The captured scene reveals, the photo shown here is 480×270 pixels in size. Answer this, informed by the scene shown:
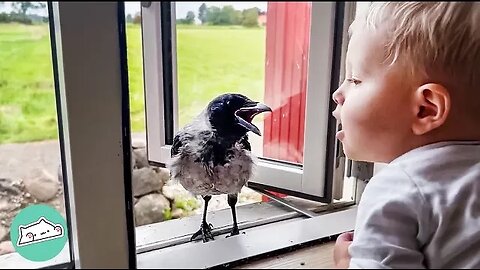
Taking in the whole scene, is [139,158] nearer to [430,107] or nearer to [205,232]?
[205,232]

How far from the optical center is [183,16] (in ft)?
2.00

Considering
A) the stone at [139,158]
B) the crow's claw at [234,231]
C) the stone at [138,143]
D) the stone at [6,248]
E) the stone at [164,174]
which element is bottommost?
the stone at [6,248]

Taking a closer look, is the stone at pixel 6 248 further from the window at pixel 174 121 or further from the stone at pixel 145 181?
the stone at pixel 145 181

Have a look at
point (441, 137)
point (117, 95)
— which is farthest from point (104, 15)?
point (441, 137)

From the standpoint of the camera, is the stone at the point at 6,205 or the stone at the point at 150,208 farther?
the stone at the point at 6,205

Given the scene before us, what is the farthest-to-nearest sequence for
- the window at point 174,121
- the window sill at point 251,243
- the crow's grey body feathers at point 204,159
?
the crow's grey body feathers at point 204,159 → the window sill at point 251,243 → the window at point 174,121

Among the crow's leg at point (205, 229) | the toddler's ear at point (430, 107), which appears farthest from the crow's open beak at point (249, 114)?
the toddler's ear at point (430, 107)

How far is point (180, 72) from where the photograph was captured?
70 cm

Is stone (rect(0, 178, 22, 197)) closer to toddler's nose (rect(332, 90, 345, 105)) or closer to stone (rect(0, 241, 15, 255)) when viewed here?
stone (rect(0, 241, 15, 255))

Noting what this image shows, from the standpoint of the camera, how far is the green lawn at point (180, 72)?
27.1 inches

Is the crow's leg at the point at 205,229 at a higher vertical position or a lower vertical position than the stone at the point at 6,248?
higher

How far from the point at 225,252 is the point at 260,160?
193 millimetres

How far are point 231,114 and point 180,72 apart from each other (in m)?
0.09

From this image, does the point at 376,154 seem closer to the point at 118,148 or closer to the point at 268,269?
the point at 268,269
